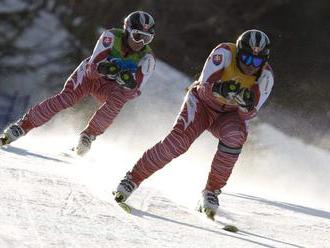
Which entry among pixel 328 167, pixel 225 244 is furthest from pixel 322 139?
pixel 225 244

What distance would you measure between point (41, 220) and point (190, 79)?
11905 millimetres

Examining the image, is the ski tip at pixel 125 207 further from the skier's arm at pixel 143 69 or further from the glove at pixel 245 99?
the skier's arm at pixel 143 69

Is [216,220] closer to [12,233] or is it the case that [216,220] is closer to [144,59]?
[12,233]

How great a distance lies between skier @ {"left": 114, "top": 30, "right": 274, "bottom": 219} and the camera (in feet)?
16.1

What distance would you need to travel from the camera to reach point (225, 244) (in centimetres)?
372

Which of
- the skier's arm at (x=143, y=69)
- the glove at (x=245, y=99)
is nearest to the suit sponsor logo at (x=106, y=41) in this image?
the skier's arm at (x=143, y=69)

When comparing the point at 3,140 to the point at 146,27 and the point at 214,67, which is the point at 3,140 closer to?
the point at 146,27

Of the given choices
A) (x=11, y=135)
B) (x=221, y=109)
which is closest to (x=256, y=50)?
(x=221, y=109)

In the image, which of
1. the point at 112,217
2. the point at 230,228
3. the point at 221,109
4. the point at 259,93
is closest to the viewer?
the point at 112,217

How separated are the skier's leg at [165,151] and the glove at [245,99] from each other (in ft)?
1.06

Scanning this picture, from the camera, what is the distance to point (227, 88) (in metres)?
5.24

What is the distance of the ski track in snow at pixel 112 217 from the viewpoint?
3.32 metres

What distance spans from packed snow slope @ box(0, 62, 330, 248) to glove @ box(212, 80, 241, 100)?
788 millimetres

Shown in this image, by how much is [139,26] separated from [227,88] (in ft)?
6.86
